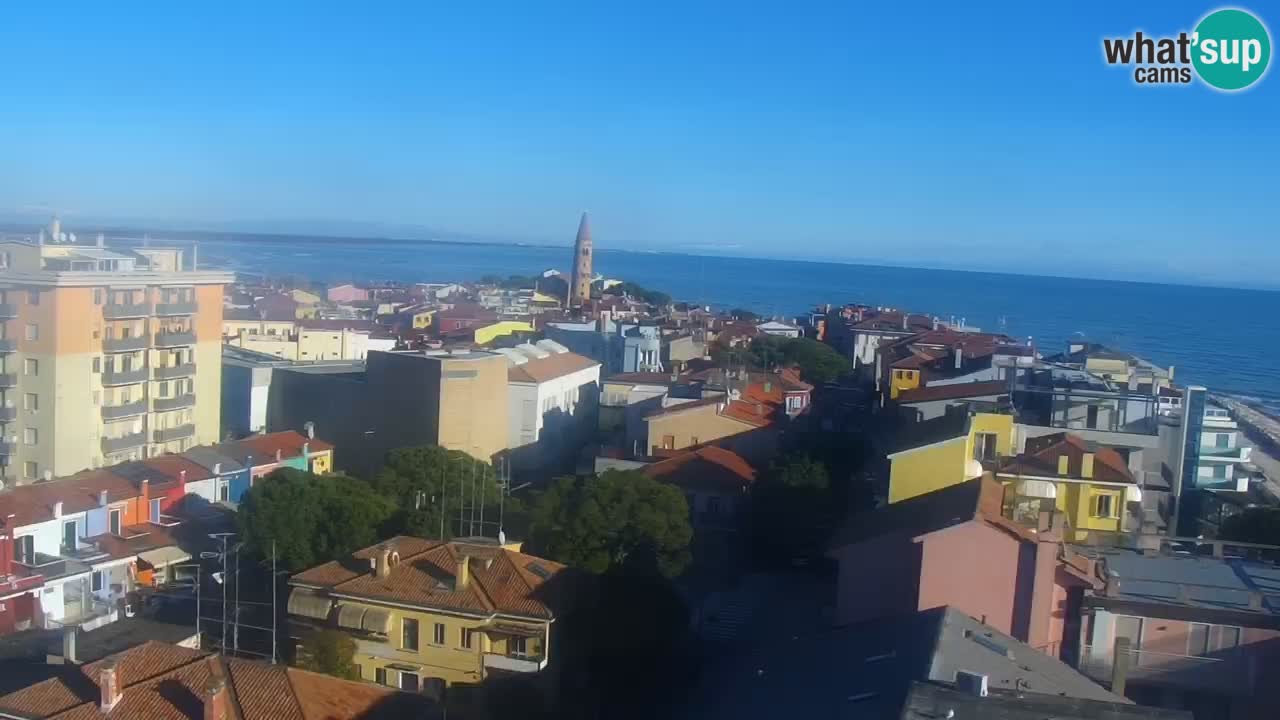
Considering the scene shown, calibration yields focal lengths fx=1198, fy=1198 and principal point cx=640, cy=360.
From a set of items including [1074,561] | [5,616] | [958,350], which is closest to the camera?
[1074,561]

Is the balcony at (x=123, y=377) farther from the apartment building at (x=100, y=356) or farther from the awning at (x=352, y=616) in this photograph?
the awning at (x=352, y=616)

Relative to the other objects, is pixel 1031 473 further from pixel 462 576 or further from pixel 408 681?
pixel 408 681

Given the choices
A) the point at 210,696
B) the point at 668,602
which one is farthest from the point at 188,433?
the point at 210,696

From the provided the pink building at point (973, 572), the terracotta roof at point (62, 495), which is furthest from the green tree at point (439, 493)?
the pink building at point (973, 572)

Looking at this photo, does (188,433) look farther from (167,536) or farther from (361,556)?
(361,556)

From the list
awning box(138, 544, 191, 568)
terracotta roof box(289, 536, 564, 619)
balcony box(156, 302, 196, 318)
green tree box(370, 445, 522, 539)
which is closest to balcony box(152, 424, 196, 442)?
balcony box(156, 302, 196, 318)

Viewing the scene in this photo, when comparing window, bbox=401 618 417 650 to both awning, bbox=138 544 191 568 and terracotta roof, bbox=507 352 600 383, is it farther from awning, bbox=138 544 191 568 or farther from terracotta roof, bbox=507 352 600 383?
terracotta roof, bbox=507 352 600 383

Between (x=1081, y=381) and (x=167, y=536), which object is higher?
(x=1081, y=381)
